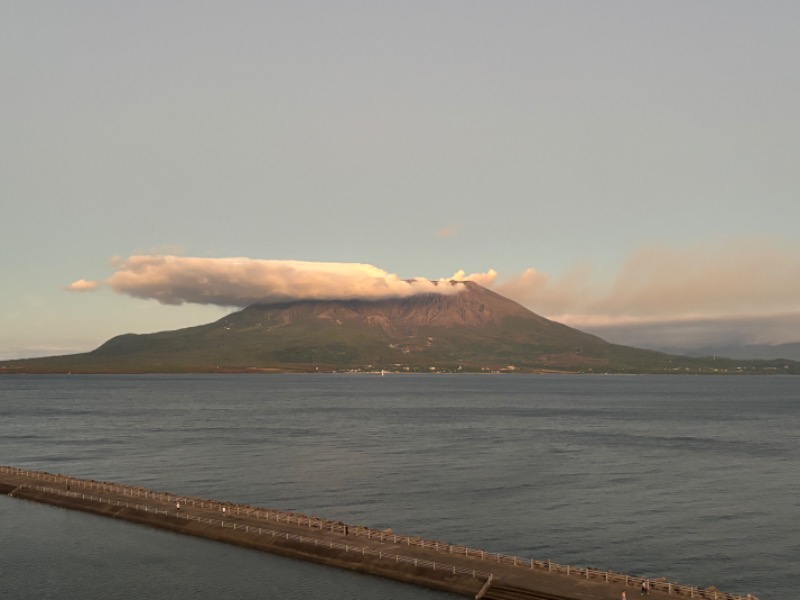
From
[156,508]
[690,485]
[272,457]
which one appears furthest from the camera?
[272,457]

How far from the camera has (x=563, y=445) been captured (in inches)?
6511

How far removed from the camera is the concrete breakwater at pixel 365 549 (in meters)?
61.0

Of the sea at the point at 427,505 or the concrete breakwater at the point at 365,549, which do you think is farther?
the sea at the point at 427,505

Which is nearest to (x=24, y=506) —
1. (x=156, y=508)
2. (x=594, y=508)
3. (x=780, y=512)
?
(x=156, y=508)

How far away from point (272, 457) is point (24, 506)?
174ft

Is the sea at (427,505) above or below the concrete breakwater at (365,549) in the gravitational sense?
below

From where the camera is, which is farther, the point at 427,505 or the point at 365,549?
the point at 427,505

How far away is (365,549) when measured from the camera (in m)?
72.8

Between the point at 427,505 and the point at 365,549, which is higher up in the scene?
the point at 365,549

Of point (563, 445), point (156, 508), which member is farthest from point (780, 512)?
point (156, 508)

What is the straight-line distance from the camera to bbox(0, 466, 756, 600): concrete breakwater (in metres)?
61.0

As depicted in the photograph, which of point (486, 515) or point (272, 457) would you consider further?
point (272, 457)

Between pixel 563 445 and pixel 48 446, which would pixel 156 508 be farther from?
pixel 563 445

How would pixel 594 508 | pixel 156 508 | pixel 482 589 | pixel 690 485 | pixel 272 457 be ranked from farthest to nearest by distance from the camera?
pixel 272 457, pixel 690 485, pixel 594 508, pixel 156 508, pixel 482 589
